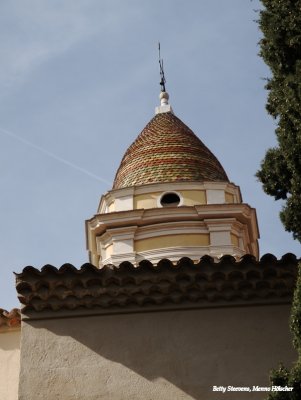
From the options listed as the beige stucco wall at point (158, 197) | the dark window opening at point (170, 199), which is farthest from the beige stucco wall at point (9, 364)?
the dark window opening at point (170, 199)

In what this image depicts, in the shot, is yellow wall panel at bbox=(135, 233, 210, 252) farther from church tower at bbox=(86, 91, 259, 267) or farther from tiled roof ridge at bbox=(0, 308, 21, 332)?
tiled roof ridge at bbox=(0, 308, 21, 332)

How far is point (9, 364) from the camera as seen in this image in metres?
10.5

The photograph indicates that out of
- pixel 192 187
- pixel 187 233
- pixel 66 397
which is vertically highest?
pixel 192 187

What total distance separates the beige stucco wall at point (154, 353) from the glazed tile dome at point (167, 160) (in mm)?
14369

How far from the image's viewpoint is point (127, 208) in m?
23.2

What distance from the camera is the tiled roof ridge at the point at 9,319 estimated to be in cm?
1042

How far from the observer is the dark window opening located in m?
23.3

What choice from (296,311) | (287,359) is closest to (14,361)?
(287,359)

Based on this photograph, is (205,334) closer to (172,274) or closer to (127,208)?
(172,274)

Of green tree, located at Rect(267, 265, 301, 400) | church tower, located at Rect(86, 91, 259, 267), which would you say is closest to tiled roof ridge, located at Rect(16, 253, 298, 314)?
green tree, located at Rect(267, 265, 301, 400)

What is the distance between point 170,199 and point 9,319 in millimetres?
13082

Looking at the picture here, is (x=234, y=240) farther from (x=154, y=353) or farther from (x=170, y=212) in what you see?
(x=154, y=353)

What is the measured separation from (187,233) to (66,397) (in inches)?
533

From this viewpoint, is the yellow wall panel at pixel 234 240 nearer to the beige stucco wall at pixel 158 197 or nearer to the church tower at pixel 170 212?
the church tower at pixel 170 212
